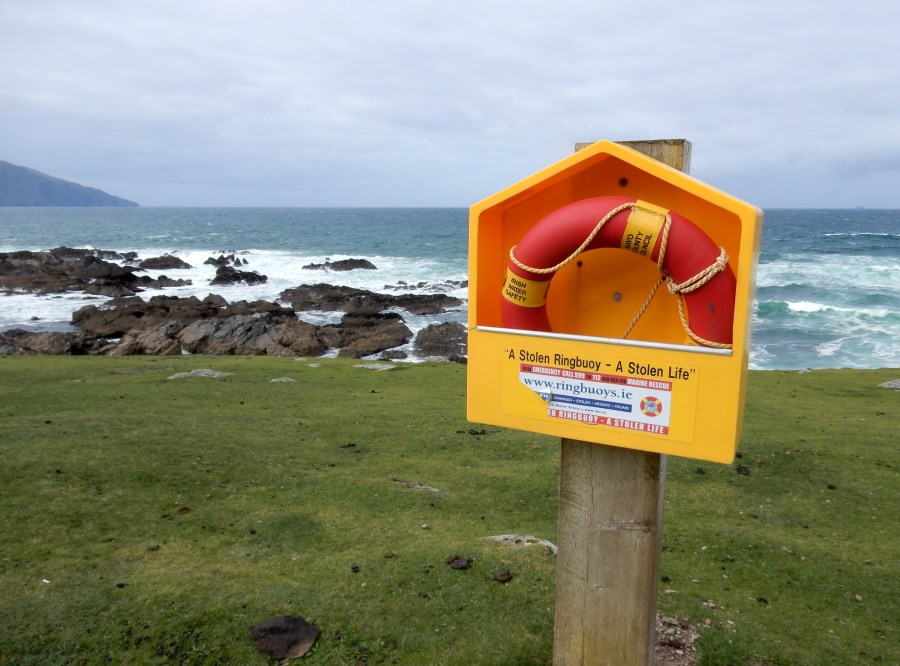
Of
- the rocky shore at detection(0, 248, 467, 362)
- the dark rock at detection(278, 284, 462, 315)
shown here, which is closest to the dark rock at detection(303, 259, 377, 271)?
the rocky shore at detection(0, 248, 467, 362)

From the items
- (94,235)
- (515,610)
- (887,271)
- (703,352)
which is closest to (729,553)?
(515,610)

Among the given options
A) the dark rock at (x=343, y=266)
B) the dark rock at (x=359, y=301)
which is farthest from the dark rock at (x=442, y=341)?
the dark rock at (x=343, y=266)

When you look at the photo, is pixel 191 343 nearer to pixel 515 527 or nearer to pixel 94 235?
pixel 515 527

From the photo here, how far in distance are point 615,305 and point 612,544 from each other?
1259mm

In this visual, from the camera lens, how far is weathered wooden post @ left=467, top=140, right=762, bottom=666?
9.50 ft

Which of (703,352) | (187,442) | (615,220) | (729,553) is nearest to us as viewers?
(703,352)

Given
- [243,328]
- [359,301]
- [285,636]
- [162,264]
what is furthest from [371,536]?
[162,264]

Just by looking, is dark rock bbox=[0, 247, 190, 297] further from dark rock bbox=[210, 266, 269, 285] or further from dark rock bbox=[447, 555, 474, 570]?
dark rock bbox=[447, 555, 474, 570]

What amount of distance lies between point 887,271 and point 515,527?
53.8 metres

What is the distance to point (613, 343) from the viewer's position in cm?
301

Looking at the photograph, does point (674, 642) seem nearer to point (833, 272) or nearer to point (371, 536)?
point (371, 536)

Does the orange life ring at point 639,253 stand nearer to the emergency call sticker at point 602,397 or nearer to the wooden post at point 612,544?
the emergency call sticker at point 602,397

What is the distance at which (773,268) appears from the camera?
5372cm

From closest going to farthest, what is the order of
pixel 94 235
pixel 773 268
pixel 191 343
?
pixel 191 343, pixel 773 268, pixel 94 235
